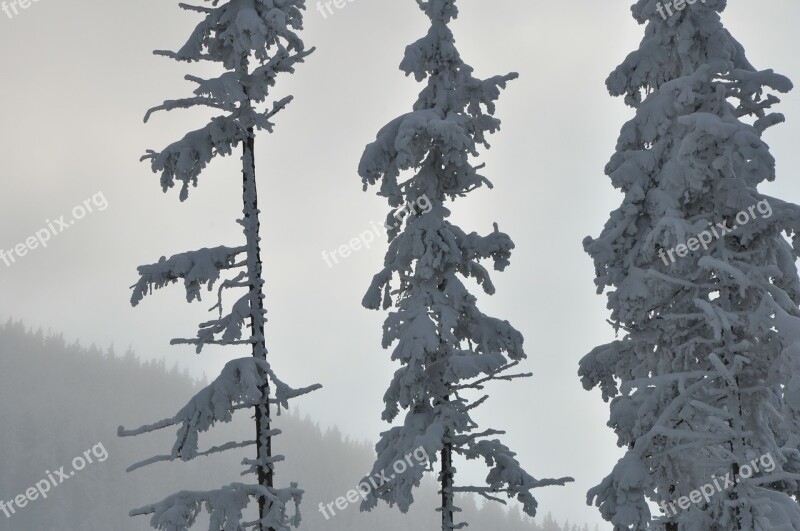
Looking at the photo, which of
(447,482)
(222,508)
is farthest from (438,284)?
(222,508)

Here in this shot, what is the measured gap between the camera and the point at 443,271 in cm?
A: 1430

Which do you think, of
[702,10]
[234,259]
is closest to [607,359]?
[702,10]

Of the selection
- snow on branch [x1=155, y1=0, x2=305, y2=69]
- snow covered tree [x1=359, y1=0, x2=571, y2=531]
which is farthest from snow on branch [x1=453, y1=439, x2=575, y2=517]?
snow on branch [x1=155, y1=0, x2=305, y2=69]

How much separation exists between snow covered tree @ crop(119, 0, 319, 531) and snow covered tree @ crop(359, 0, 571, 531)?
2.59 m

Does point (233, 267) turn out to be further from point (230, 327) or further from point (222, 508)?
point (222, 508)

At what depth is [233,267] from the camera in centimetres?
1145

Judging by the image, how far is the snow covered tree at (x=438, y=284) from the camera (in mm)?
12922

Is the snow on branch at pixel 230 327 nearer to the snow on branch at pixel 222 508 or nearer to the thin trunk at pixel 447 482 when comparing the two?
the snow on branch at pixel 222 508

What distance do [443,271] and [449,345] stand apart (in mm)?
1649

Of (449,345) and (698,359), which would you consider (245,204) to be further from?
(698,359)

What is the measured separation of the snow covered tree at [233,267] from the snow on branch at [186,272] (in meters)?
0.02

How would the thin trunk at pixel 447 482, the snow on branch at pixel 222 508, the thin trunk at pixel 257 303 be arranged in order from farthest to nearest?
the thin trunk at pixel 447 482 → the thin trunk at pixel 257 303 → the snow on branch at pixel 222 508

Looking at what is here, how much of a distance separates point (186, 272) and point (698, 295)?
862 centimetres

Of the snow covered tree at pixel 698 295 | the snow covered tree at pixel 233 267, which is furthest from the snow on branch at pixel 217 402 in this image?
the snow covered tree at pixel 698 295
